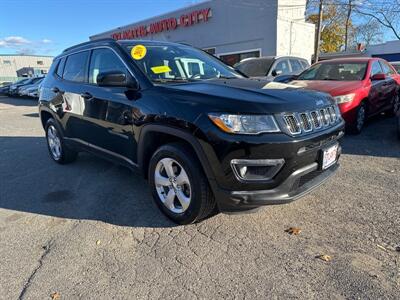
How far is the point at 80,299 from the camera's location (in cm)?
234

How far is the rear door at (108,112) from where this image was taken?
3.51 metres

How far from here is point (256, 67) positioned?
980 cm

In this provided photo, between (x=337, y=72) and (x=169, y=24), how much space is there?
53.0ft

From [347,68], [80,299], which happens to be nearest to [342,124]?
[80,299]

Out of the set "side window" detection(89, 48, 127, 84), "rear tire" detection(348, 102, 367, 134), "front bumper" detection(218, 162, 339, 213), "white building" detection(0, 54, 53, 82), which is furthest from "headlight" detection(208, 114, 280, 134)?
"white building" detection(0, 54, 53, 82)

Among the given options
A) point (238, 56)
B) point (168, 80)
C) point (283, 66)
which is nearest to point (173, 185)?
point (168, 80)

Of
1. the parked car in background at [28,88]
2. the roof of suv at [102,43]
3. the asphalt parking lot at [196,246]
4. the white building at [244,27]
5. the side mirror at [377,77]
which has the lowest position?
the parked car in background at [28,88]

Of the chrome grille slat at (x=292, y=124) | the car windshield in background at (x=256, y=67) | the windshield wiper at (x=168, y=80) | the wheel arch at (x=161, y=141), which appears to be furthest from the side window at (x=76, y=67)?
the car windshield in background at (x=256, y=67)

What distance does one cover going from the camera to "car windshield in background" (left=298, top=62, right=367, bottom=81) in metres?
6.93

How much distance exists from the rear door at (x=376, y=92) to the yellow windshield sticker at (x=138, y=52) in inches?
198

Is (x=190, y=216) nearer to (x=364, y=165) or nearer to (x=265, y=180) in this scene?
(x=265, y=180)

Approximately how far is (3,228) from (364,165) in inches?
183

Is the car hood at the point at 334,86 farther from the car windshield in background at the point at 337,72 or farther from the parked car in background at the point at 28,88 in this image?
the parked car in background at the point at 28,88

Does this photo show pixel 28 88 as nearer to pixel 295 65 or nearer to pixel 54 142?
pixel 295 65
